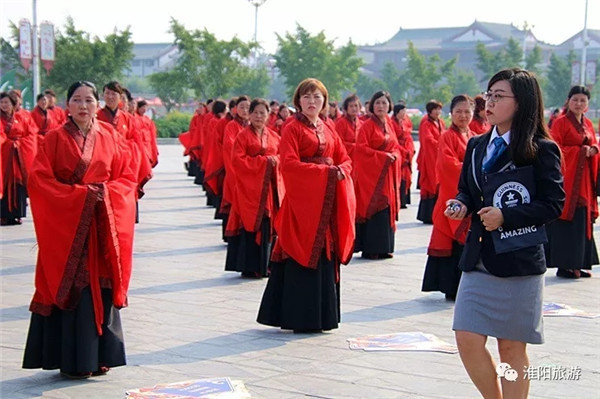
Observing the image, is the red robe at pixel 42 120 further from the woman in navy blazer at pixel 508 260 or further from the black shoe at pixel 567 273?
the woman in navy blazer at pixel 508 260

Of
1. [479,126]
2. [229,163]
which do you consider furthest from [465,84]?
[479,126]

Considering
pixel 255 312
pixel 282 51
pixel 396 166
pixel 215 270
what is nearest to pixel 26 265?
pixel 215 270

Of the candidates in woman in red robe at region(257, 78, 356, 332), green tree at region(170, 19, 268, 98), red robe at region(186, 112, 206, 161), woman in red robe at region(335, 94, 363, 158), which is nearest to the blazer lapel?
woman in red robe at region(257, 78, 356, 332)

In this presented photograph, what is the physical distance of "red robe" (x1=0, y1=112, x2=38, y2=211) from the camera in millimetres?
12711

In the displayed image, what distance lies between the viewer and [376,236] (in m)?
10.2

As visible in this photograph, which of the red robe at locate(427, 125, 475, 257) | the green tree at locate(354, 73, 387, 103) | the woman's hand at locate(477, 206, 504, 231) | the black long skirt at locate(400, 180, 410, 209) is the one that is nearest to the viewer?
the woman's hand at locate(477, 206, 504, 231)

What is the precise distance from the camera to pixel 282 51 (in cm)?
3947

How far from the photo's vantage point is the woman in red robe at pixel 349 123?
11.9 metres

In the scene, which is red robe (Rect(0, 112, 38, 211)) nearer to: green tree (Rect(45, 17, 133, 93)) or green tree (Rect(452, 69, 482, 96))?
green tree (Rect(45, 17, 133, 93))

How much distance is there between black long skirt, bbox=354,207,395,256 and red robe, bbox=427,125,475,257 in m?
2.27

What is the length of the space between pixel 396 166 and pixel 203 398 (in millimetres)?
5771

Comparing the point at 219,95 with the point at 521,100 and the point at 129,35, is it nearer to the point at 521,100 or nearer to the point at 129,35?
the point at 129,35

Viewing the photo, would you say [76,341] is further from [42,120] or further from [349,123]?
[42,120]

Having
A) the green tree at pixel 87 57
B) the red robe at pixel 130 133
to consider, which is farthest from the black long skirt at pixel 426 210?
the green tree at pixel 87 57
